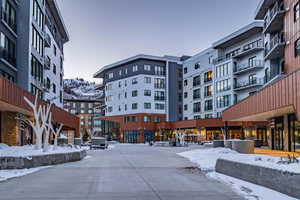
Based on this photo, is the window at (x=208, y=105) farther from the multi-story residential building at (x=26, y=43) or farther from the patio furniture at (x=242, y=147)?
the patio furniture at (x=242, y=147)

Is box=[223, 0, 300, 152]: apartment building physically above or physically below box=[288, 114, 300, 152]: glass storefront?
above

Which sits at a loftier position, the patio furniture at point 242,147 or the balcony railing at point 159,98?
the balcony railing at point 159,98

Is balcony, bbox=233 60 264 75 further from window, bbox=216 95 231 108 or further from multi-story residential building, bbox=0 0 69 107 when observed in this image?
multi-story residential building, bbox=0 0 69 107

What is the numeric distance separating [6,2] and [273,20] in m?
27.2

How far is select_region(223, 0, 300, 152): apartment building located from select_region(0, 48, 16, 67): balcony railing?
2280 centimetres

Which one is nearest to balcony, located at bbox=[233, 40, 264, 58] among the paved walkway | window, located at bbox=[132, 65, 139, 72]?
window, located at bbox=[132, 65, 139, 72]

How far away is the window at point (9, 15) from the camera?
32.4m

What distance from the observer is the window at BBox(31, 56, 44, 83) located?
3806 cm

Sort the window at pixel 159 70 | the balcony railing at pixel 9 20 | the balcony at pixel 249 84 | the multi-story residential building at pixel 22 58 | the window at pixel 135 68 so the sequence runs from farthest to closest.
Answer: the window at pixel 159 70
the window at pixel 135 68
the balcony at pixel 249 84
the balcony railing at pixel 9 20
the multi-story residential building at pixel 22 58

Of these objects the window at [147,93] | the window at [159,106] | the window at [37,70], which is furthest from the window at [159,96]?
the window at [37,70]

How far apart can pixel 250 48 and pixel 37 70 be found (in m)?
36.9

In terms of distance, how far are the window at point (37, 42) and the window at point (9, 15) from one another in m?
2.78

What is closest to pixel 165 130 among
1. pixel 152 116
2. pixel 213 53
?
pixel 152 116

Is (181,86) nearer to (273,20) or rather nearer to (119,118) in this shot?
(119,118)
